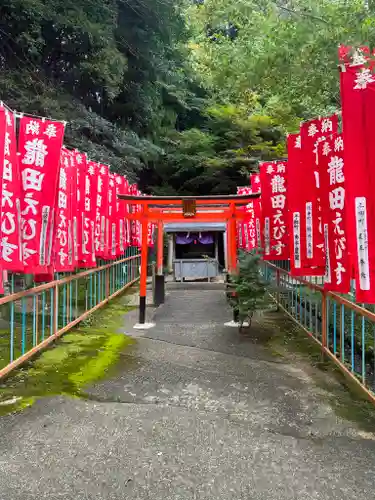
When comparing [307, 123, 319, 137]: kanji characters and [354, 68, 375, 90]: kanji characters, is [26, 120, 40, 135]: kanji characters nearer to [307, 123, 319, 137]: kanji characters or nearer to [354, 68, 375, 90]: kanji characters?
[307, 123, 319, 137]: kanji characters

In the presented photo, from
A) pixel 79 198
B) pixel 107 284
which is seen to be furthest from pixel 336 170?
pixel 107 284

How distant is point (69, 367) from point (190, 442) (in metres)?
2.81

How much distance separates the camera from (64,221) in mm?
6875

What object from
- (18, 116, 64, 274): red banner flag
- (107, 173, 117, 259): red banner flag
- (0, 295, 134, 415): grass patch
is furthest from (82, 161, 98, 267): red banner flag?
(18, 116, 64, 274): red banner flag

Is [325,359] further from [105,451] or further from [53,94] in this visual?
[53,94]

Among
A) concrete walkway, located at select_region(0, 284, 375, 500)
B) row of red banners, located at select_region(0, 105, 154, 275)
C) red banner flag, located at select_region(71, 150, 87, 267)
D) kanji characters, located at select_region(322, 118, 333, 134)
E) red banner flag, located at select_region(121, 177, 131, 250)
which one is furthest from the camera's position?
red banner flag, located at select_region(121, 177, 131, 250)

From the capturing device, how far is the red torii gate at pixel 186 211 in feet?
29.3

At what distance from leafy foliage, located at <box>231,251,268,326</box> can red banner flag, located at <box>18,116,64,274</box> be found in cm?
346

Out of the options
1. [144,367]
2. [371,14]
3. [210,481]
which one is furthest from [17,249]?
[371,14]

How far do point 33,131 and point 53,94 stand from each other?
6847 mm

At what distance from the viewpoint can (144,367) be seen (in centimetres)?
586

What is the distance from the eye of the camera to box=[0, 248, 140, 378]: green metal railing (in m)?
5.78

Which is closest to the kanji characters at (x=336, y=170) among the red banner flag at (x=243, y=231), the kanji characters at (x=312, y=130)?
the kanji characters at (x=312, y=130)

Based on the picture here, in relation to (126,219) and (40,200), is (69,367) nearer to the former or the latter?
(40,200)
